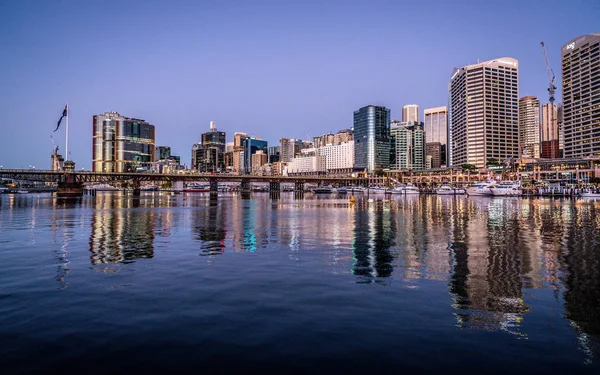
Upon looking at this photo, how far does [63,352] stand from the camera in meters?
10.6

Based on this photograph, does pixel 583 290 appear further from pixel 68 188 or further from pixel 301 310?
pixel 68 188

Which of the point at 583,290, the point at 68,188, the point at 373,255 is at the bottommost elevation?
the point at 373,255

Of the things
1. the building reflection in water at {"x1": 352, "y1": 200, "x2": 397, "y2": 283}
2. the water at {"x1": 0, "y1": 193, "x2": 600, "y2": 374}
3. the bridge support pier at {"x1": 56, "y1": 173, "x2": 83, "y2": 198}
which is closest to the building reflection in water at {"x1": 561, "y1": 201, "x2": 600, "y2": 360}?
the water at {"x1": 0, "y1": 193, "x2": 600, "y2": 374}

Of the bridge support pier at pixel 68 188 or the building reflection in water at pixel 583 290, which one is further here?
the bridge support pier at pixel 68 188

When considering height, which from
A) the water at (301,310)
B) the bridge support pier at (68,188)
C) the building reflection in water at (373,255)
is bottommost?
the building reflection in water at (373,255)

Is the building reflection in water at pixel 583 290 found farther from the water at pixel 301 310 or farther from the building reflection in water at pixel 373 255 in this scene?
the building reflection in water at pixel 373 255

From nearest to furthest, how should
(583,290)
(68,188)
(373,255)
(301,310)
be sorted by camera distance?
(301,310) → (583,290) → (373,255) → (68,188)

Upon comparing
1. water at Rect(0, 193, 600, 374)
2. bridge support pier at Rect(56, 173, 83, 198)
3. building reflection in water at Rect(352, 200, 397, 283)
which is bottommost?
building reflection in water at Rect(352, 200, 397, 283)

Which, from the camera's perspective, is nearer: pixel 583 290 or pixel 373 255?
pixel 583 290

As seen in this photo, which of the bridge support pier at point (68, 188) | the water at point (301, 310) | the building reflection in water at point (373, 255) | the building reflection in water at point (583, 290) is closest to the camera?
the water at point (301, 310)

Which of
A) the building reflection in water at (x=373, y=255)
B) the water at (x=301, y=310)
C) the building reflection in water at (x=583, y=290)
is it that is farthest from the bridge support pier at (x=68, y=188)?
the building reflection in water at (x=583, y=290)

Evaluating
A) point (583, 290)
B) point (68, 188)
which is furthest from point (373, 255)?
point (68, 188)

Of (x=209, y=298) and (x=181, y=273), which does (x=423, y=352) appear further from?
(x=181, y=273)

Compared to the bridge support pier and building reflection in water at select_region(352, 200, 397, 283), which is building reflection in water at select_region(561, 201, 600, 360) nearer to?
building reflection in water at select_region(352, 200, 397, 283)
